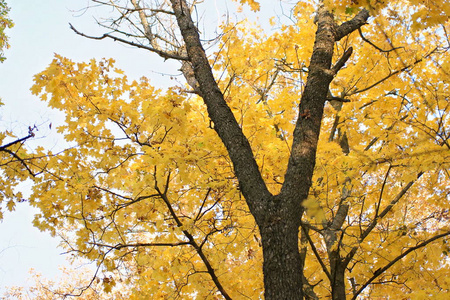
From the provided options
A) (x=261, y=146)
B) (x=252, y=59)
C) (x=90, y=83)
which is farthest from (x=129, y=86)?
(x=252, y=59)

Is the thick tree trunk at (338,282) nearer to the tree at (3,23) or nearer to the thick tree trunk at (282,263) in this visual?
the thick tree trunk at (282,263)

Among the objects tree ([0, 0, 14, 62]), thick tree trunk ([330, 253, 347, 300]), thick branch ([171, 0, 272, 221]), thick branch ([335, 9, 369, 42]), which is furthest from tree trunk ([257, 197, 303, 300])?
tree ([0, 0, 14, 62])

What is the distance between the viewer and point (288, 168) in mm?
2383

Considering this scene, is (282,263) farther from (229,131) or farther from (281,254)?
(229,131)

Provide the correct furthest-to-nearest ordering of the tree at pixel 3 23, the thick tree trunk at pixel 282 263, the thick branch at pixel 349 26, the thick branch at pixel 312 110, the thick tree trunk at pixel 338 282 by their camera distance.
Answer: the tree at pixel 3 23 < the thick tree trunk at pixel 338 282 < the thick branch at pixel 349 26 < the thick branch at pixel 312 110 < the thick tree trunk at pixel 282 263

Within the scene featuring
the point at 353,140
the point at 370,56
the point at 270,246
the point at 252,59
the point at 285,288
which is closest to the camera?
the point at 285,288

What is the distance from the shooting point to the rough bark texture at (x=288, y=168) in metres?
2.02

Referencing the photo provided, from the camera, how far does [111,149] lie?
10.8 ft

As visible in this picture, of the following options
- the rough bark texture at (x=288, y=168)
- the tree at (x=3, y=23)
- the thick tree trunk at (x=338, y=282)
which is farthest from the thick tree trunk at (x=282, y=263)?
the tree at (x=3, y=23)

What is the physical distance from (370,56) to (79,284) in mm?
12893

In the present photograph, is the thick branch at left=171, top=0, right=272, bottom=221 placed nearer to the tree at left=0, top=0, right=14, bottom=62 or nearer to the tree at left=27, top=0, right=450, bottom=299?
the tree at left=27, top=0, right=450, bottom=299

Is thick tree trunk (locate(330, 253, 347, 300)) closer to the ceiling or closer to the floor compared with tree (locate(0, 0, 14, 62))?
closer to the floor

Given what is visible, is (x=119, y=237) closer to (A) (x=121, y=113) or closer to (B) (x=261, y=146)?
(A) (x=121, y=113)

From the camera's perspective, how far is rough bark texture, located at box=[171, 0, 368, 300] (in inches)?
79.6
